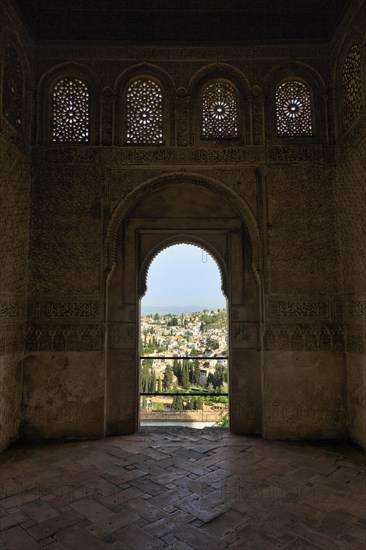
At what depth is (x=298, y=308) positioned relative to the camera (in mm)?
6113

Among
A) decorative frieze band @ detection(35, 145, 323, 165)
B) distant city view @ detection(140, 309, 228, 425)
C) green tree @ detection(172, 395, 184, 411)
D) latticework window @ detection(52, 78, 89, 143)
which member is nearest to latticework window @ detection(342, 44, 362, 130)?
decorative frieze band @ detection(35, 145, 323, 165)

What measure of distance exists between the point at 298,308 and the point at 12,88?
5345mm

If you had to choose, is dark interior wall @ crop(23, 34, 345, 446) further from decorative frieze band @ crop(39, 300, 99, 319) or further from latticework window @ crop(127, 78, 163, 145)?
latticework window @ crop(127, 78, 163, 145)

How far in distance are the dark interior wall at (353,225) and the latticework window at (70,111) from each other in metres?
4.02

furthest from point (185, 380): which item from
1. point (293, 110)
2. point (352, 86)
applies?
point (352, 86)

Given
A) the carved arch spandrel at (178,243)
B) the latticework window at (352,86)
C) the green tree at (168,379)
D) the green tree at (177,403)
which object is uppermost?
the latticework window at (352,86)

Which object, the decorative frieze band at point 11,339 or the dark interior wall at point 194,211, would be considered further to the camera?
the dark interior wall at point 194,211

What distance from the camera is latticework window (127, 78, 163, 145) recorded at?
257 inches

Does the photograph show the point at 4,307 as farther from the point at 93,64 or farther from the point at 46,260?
the point at 93,64

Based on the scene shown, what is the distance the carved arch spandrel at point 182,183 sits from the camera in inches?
246

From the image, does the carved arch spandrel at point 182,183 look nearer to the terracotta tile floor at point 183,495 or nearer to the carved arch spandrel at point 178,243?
the carved arch spandrel at point 178,243

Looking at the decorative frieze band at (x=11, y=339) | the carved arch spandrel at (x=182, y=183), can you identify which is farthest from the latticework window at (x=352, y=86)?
the decorative frieze band at (x=11, y=339)

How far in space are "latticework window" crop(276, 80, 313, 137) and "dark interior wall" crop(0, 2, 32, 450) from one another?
4028 mm

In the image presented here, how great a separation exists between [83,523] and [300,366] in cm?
371
